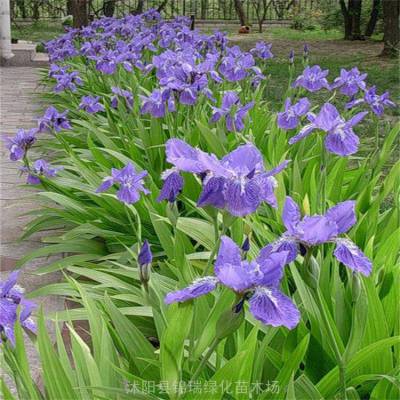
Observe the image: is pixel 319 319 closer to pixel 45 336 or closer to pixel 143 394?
pixel 143 394

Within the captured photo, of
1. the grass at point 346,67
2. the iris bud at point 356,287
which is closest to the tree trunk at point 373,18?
the grass at point 346,67

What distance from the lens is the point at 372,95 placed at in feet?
9.85

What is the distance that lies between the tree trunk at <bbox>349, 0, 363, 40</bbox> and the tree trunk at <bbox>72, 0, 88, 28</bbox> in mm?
6679

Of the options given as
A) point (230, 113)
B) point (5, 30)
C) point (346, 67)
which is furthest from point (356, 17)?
point (230, 113)

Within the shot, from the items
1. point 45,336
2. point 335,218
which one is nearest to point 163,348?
point 45,336

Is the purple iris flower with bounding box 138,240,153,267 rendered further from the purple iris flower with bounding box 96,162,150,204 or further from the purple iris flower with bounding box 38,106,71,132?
the purple iris flower with bounding box 38,106,71,132

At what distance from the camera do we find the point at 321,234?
1.19m

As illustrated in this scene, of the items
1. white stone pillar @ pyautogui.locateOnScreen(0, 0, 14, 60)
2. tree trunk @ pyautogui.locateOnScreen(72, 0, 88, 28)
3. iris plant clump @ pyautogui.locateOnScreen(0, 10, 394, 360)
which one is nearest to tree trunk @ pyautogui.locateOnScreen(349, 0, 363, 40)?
tree trunk @ pyautogui.locateOnScreen(72, 0, 88, 28)

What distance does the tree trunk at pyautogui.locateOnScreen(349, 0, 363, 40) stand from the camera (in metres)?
14.1

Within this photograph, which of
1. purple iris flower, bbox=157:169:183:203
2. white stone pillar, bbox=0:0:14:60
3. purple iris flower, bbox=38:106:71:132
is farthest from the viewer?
white stone pillar, bbox=0:0:14:60

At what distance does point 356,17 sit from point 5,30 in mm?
7631

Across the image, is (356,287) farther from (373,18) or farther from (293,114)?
(373,18)

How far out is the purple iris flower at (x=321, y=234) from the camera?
3.90 feet

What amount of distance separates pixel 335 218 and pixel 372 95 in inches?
73.8
